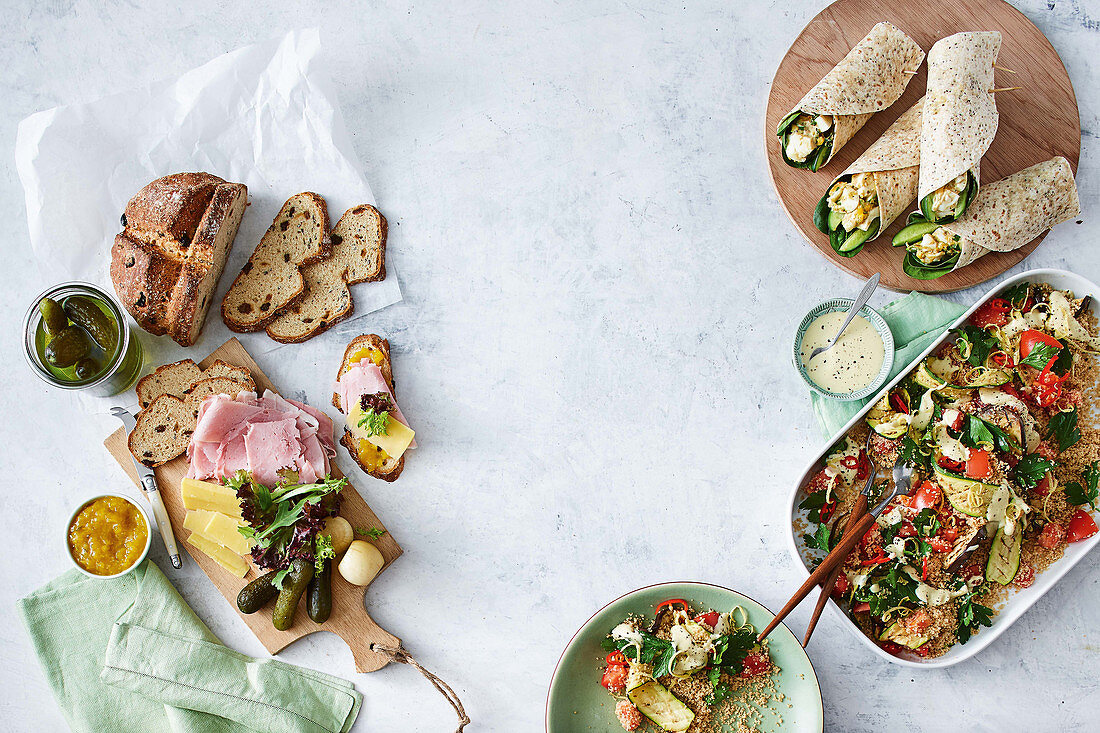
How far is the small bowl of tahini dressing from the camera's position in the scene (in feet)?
8.40

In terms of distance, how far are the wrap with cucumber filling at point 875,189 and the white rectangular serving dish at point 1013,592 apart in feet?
1.40

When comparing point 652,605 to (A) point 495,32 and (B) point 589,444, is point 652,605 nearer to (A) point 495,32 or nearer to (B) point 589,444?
(B) point 589,444

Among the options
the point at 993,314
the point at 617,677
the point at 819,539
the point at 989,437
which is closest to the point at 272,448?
the point at 617,677

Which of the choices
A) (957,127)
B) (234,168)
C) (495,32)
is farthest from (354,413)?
(957,127)

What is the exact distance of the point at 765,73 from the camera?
271 centimetres

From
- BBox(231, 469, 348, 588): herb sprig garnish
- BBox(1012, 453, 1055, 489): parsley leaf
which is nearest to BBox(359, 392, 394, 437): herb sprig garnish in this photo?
BBox(231, 469, 348, 588): herb sprig garnish

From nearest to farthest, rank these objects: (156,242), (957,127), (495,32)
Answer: (957,127)
(156,242)
(495,32)

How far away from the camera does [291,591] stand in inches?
99.2

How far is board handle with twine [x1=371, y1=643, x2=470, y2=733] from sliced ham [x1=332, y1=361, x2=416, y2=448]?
0.82m

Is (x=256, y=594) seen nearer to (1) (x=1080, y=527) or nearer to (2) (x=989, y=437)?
(2) (x=989, y=437)

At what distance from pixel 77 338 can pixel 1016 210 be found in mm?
3277

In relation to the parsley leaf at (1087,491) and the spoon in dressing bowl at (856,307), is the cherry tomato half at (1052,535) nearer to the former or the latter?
the parsley leaf at (1087,491)

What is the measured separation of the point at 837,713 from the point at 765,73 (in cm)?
240

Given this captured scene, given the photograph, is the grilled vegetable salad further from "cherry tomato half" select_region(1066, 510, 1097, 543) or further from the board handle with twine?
"cherry tomato half" select_region(1066, 510, 1097, 543)
